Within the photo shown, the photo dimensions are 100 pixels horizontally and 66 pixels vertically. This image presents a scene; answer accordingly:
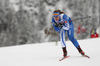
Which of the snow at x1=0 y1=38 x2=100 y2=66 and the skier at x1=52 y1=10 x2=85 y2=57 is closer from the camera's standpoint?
the snow at x1=0 y1=38 x2=100 y2=66

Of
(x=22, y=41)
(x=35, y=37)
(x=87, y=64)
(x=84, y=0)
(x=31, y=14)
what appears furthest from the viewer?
(x=31, y=14)

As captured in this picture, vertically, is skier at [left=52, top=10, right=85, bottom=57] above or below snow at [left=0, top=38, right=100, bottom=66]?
above

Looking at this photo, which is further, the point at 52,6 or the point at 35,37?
the point at 52,6

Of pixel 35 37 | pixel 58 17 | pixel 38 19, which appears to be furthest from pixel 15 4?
pixel 58 17

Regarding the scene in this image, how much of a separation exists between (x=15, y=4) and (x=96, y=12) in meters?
30.1

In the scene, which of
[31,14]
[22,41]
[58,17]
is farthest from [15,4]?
[58,17]

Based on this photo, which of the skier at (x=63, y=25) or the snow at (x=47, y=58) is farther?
the skier at (x=63, y=25)

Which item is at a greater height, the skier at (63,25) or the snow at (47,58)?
the skier at (63,25)

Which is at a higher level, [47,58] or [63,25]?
[63,25]

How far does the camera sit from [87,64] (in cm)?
Answer: 370

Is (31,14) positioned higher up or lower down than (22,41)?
higher up

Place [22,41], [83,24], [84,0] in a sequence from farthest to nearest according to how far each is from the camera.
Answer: [84,0] → [83,24] → [22,41]

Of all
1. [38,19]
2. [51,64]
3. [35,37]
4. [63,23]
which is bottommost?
[35,37]

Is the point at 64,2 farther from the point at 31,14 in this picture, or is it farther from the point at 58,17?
the point at 58,17
